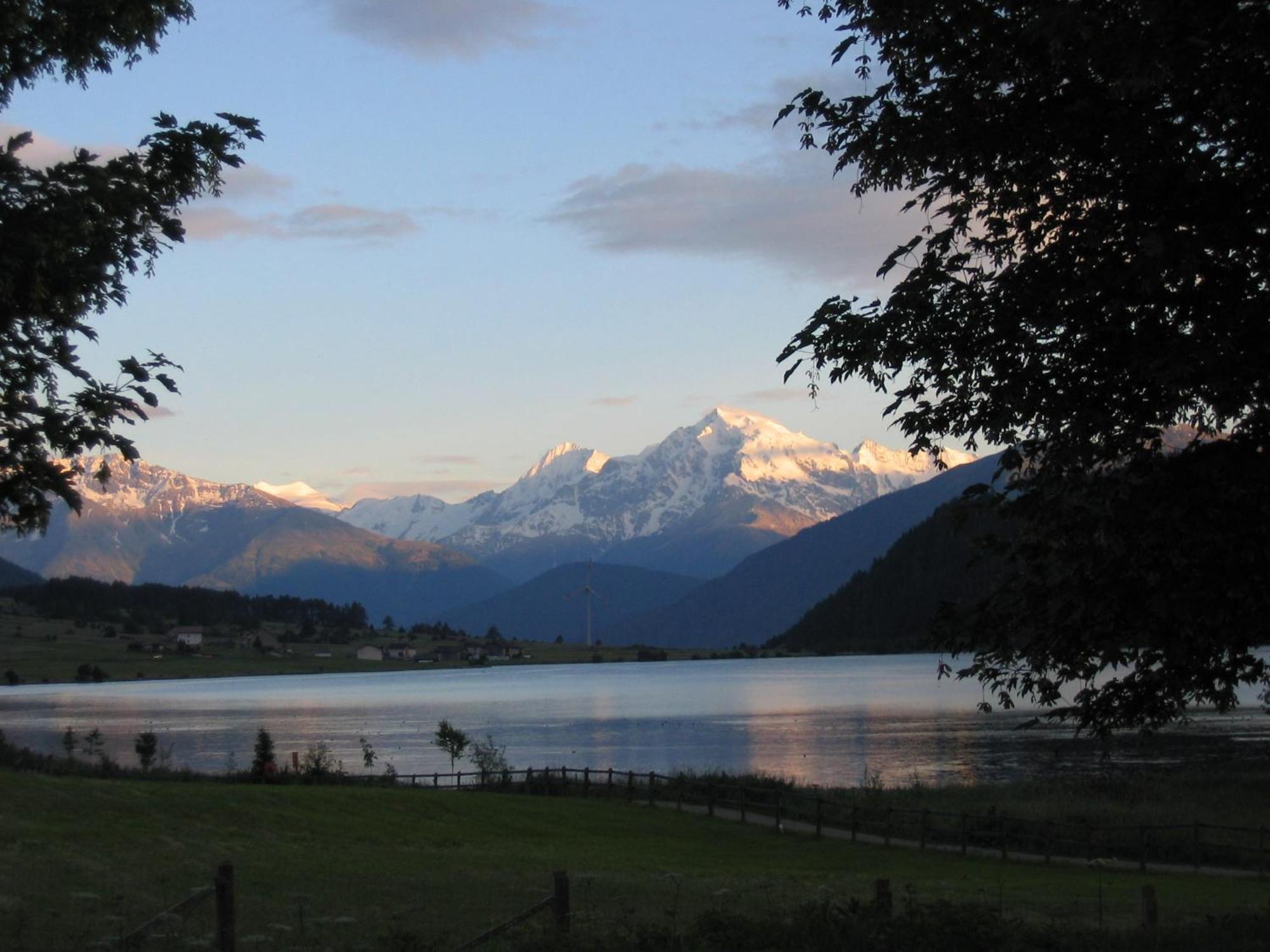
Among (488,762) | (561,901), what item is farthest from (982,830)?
(488,762)

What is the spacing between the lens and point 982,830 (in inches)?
1636

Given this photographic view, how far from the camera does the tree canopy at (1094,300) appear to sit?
464 inches

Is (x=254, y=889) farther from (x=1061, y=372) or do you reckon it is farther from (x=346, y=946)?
(x=1061, y=372)

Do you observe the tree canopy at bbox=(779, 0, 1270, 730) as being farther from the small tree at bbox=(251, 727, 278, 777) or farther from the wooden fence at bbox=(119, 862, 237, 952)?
the small tree at bbox=(251, 727, 278, 777)

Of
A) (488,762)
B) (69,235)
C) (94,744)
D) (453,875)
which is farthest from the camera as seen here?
(94,744)

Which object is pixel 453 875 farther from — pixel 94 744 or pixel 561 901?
pixel 94 744

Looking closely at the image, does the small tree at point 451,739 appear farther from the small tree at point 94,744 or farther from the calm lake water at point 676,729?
the small tree at point 94,744

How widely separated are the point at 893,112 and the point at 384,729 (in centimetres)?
11113

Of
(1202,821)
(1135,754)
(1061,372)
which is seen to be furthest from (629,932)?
(1135,754)

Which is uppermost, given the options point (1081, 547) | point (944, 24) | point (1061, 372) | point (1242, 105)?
point (944, 24)

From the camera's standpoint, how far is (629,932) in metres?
15.9

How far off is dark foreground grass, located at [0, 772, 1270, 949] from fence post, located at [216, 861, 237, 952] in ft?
6.02

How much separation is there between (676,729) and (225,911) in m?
95.3

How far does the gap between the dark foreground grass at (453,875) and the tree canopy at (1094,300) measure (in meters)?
3.73
